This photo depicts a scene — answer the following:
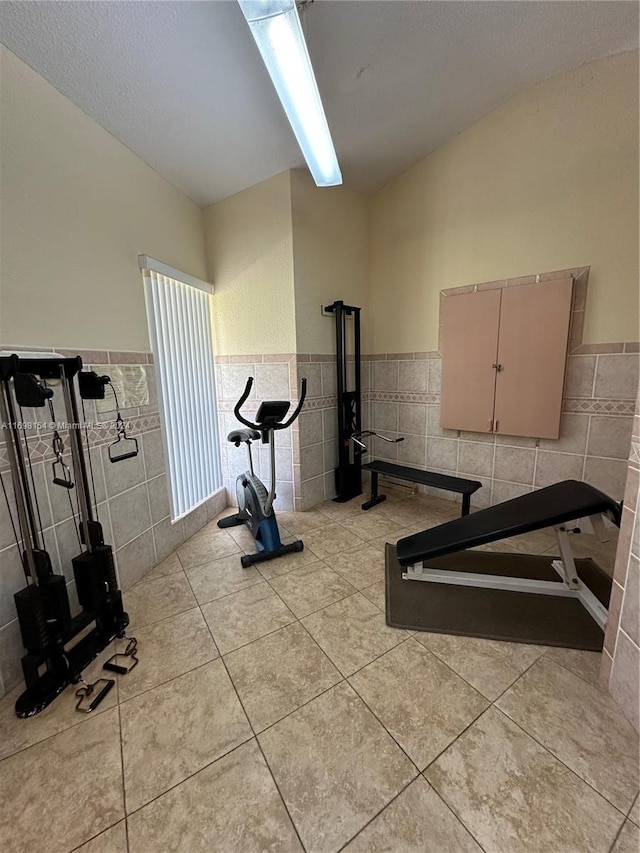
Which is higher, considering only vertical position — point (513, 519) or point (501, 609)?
point (513, 519)

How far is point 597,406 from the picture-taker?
8.38 ft

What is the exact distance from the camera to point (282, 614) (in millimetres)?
1954

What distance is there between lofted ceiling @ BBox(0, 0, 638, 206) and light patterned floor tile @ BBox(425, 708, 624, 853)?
10.8 ft

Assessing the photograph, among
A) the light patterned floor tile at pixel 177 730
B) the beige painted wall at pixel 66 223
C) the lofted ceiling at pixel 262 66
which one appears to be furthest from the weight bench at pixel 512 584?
the lofted ceiling at pixel 262 66

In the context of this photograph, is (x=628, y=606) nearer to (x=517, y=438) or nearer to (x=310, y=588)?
(x=310, y=588)

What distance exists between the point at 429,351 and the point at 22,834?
12.2ft

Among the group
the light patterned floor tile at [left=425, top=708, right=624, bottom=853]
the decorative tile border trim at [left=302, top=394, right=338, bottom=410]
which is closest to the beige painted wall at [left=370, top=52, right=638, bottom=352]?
the decorative tile border trim at [left=302, top=394, right=338, bottom=410]

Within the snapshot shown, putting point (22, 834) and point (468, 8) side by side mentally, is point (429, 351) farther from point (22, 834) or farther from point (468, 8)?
point (22, 834)

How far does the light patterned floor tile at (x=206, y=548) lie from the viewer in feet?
8.37

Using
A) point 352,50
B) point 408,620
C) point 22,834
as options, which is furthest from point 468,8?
point 22,834

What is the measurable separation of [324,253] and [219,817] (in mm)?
3634

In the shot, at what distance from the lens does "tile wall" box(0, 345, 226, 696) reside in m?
1.52

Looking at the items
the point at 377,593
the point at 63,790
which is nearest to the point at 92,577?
the point at 63,790

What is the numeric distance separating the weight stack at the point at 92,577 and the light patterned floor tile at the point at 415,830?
1458 mm
